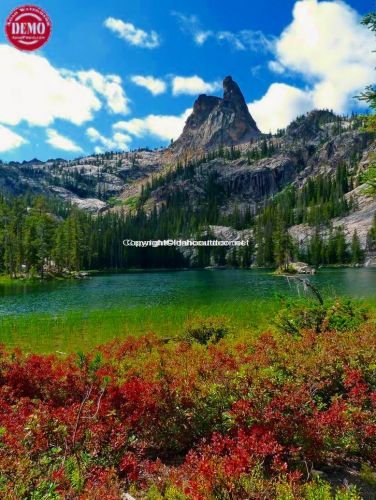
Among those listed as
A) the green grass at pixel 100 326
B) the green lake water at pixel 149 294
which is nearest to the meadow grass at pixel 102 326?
the green grass at pixel 100 326

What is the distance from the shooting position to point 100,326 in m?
24.1

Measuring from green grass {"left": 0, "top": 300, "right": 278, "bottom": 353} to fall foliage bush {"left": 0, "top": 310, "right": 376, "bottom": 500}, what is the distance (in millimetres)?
9988

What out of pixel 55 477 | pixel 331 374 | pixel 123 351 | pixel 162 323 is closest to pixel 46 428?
pixel 55 477

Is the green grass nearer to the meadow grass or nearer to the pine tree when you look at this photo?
the meadow grass

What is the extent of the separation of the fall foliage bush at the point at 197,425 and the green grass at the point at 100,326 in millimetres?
9988

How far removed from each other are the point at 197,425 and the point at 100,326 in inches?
714

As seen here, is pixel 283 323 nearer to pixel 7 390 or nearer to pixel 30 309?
pixel 7 390

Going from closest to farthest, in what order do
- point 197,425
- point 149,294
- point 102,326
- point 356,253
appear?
1. point 197,425
2. point 102,326
3. point 149,294
4. point 356,253

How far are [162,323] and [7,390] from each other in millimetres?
16880

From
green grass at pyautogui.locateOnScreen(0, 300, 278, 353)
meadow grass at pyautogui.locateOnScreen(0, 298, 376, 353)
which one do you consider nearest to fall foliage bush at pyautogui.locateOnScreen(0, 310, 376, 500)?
meadow grass at pyautogui.locateOnScreen(0, 298, 376, 353)

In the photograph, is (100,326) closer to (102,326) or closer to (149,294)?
(102,326)

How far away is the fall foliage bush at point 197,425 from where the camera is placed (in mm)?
4504

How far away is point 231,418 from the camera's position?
679cm

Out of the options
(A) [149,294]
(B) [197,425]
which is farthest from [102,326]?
(A) [149,294]
